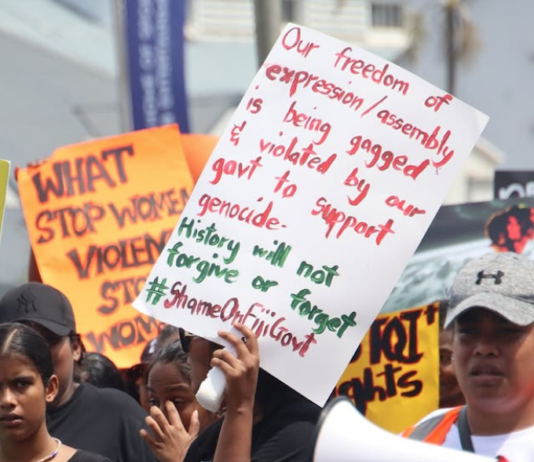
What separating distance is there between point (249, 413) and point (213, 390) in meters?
0.10

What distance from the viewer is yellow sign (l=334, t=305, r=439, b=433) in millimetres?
5879

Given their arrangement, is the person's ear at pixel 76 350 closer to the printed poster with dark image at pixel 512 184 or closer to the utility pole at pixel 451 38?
the printed poster with dark image at pixel 512 184

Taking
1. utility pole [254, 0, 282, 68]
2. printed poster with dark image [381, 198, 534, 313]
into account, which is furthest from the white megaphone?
utility pole [254, 0, 282, 68]

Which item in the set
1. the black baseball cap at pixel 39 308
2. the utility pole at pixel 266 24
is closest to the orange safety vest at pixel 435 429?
the black baseball cap at pixel 39 308

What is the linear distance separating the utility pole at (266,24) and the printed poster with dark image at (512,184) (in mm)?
1453

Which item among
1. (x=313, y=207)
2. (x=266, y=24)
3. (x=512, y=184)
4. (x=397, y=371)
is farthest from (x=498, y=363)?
(x=266, y=24)

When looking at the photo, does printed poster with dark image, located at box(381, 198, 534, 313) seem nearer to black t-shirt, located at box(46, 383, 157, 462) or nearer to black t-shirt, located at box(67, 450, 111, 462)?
black t-shirt, located at box(46, 383, 157, 462)

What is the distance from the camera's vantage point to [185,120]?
Answer: 38.3ft

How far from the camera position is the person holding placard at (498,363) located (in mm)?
3533

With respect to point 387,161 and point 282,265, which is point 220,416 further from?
point 387,161

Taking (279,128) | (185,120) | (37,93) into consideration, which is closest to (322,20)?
(37,93)

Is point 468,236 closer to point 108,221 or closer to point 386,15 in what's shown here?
point 108,221

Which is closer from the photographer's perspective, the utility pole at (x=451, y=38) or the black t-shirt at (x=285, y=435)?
the black t-shirt at (x=285, y=435)

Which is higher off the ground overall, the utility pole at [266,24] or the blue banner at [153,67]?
the blue banner at [153,67]
